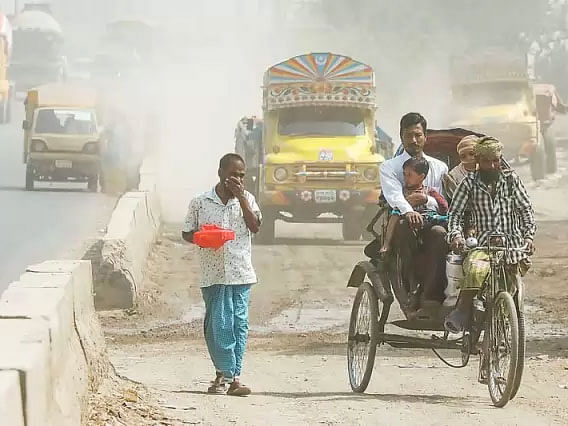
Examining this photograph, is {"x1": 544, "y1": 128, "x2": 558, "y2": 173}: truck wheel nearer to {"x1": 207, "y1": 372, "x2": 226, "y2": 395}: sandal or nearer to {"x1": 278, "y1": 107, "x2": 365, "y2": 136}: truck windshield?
{"x1": 278, "y1": 107, "x2": 365, "y2": 136}: truck windshield

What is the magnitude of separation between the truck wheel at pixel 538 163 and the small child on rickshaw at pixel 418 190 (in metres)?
25.8

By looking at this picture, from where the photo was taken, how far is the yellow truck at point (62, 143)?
3319 centimetres

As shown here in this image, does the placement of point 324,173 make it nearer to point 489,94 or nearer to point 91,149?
point 91,149

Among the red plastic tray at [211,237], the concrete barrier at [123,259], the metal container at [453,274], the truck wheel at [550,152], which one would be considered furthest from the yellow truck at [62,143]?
the metal container at [453,274]

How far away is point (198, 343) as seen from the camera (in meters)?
14.0

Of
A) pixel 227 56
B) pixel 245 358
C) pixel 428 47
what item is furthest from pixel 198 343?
pixel 227 56

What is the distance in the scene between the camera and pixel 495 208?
30.0 feet

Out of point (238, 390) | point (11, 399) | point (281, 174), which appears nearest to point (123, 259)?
point (238, 390)

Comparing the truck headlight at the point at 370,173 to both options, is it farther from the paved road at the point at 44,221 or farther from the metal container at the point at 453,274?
the metal container at the point at 453,274

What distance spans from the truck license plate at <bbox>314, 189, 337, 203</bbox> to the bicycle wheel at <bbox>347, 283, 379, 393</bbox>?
12853 millimetres

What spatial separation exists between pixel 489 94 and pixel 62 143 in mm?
11002

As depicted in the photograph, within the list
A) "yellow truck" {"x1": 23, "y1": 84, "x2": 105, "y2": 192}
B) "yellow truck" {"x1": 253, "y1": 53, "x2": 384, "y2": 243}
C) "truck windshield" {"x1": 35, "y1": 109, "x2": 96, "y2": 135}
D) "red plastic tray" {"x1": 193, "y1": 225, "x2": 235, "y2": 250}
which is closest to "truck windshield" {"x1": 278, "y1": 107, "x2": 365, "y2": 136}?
"yellow truck" {"x1": 253, "y1": 53, "x2": 384, "y2": 243}

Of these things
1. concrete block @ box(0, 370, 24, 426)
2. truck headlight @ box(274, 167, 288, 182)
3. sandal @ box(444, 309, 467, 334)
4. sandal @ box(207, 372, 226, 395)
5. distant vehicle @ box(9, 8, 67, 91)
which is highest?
distant vehicle @ box(9, 8, 67, 91)

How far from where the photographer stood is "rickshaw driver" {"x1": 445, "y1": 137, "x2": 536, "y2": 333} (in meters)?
9.10
